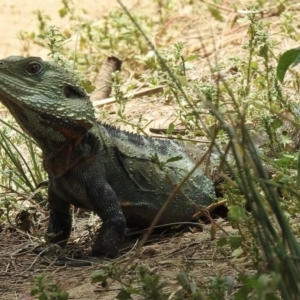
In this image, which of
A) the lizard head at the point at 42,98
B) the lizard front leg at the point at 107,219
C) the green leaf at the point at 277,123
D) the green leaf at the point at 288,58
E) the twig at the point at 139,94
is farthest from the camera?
the twig at the point at 139,94

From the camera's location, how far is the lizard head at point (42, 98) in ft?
16.9

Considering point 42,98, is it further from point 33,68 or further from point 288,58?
point 288,58

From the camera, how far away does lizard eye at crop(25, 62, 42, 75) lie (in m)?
5.28

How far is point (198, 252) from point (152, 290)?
5.42 ft

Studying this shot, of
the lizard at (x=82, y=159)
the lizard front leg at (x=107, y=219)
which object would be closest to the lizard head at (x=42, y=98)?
the lizard at (x=82, y=159)

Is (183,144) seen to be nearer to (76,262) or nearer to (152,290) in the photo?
(76,262)

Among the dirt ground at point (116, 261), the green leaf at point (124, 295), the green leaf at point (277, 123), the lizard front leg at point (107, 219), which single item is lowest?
the green leaf at point (124, 295)

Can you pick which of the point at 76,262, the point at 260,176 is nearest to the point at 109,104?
the point at 76,262

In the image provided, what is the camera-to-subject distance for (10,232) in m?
6.10

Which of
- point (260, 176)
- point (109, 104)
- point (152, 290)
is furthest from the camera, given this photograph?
point (109, 104)

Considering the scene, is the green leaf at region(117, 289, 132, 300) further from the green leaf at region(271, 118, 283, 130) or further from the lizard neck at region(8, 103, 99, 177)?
the lizard neck at region(8, 103, 99, 177)

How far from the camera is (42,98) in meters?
5.20

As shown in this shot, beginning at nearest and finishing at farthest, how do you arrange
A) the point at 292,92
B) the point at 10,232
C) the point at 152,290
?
the point at 152,290
the point at 10,232
the point at 292,92

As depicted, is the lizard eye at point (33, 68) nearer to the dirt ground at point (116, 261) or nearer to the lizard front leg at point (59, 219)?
the lizard front leg at point (59, 219)
